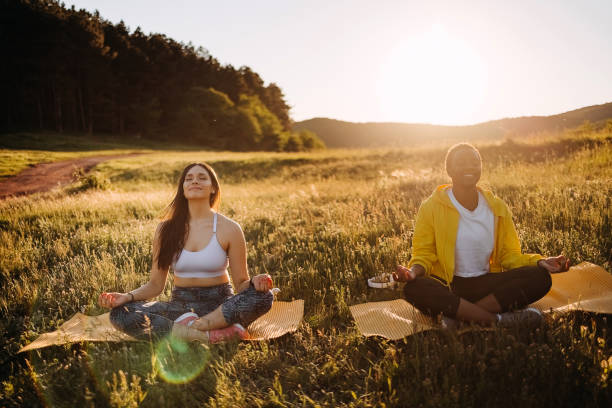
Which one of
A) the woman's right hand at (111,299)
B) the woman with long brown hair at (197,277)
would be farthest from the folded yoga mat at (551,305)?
the woman's right hand at (111,299)

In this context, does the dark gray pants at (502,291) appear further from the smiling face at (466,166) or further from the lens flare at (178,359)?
the lens flare at (178,359)

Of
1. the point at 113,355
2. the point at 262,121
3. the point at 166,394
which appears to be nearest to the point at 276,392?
the point at 166,394

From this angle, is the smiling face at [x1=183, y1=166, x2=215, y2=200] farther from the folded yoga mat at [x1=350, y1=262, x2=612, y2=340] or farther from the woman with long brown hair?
the folded yoga mat at [x1=350, y1=262, x2=612, y2=340]

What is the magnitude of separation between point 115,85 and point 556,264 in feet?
183

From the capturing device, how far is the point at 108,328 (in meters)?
3.78

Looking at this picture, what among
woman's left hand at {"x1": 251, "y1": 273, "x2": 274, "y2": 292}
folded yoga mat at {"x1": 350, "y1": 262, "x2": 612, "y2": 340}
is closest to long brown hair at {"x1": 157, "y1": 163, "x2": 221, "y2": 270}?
woman's left hand at {"x1": 251, "y1": 273, "x2": 274, "y2": 292}

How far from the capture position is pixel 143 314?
3.46 meters

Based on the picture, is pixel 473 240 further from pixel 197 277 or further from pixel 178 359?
pixel 178 359

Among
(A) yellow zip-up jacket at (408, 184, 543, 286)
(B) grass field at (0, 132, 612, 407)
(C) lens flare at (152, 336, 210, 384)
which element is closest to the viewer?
(B) grass field at (0, 132, 612, 407)

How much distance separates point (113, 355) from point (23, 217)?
786cm

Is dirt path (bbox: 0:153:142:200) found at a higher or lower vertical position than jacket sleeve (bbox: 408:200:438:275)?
higher

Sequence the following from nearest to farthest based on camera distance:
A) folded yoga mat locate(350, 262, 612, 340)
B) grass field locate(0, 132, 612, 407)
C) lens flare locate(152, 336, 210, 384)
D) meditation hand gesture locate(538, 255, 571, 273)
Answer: grass field locate(0, 132, 612, 407), lens flare locate(152, 336, 210, 384), meditation hand gesture locate(538, 255, 571, 273), folded yoga mat locate(350, 262, 612, 340)

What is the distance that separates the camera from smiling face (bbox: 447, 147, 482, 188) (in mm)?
3459

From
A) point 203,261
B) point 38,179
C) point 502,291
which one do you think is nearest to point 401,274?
point 502,291
